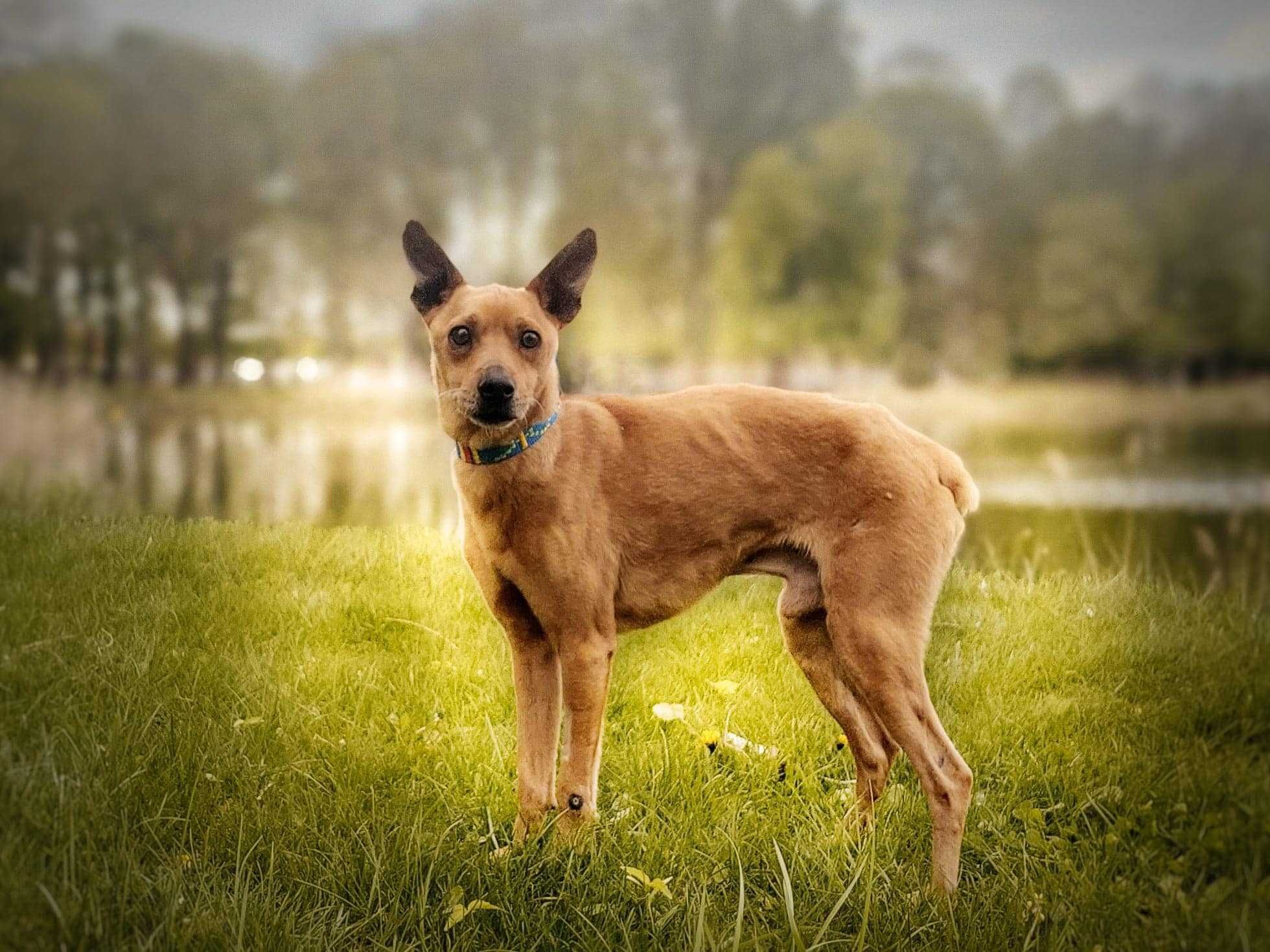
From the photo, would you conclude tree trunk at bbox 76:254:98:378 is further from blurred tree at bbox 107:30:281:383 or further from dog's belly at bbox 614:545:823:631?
dog's belly at bbox 614:545:823:631

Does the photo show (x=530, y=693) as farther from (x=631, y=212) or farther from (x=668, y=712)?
(x=631, y=212)

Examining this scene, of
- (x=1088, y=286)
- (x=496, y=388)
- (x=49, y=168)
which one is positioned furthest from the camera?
(x=1088, y=286)

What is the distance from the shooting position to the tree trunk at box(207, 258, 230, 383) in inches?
230

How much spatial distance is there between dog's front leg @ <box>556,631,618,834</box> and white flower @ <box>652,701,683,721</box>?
1.34 ft

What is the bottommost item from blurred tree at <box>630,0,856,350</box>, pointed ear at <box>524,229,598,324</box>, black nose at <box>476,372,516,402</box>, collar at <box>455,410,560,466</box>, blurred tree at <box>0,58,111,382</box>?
collar at <box>455,410,560,466</box>

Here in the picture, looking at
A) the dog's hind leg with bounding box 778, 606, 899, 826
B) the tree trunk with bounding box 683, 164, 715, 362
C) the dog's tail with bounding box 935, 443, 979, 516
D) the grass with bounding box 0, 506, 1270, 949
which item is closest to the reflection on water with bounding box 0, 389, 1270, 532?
the grass with bounding box 0, 506, 1270, 949

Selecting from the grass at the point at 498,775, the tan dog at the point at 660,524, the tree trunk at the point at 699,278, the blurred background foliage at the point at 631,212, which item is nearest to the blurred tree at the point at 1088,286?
the blurred background foliage at the point at 631,212

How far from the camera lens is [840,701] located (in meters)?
3.18

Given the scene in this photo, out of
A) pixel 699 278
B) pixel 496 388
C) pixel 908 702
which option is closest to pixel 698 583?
pixel 908 702

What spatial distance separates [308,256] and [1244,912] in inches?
231

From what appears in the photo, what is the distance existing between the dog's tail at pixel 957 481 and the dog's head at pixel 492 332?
1.31 meters

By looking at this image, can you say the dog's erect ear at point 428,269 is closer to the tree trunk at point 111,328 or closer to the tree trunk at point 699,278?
the tree trunk at point 111,328

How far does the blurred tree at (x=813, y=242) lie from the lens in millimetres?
7957

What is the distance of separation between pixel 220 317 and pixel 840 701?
479 centimetres
